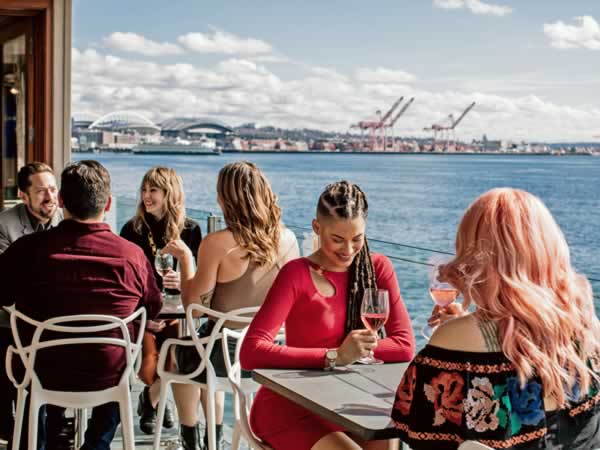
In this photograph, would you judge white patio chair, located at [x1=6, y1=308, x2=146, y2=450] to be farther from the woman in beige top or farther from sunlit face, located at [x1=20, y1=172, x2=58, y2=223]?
sunlit face, located at [x1=20, y1=172, x2=58, y2=223]

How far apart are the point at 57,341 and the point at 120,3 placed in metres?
60.3

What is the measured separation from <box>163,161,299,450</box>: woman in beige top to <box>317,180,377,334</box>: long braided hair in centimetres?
90

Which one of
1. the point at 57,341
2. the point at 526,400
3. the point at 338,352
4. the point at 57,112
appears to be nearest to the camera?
the point at 526,400

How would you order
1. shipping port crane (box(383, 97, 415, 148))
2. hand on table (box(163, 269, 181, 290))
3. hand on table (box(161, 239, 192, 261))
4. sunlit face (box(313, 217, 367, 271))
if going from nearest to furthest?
sunlit face (box(313, 217, 367, 271)) → hand on table (box(161, 239, 192, 261)) → hand on table (box(163, 269, 181, 290)) → shipping port crane (box(383, 97, 415, 148))

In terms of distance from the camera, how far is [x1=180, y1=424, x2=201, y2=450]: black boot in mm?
3650

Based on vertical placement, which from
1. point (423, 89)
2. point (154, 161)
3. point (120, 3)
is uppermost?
point (120, 3)

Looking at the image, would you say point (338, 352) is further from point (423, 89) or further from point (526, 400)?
point (423, 89)

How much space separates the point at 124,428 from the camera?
304cm

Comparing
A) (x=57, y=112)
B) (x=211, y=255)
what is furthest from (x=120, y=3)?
(x=211, y=255)

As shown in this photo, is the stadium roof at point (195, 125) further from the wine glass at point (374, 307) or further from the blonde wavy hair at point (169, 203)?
the wine glass at point (374, 307)

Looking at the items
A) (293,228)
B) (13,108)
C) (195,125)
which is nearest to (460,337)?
(293,228)

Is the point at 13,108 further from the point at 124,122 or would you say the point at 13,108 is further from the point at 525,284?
the point at 124,122

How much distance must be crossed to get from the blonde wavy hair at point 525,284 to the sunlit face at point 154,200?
261cm

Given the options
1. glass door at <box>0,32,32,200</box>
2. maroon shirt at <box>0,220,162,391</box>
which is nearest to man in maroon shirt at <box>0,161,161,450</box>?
maroon shirt at <box>0,220,162,391</box>
